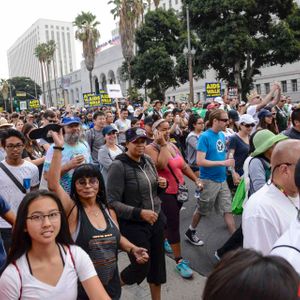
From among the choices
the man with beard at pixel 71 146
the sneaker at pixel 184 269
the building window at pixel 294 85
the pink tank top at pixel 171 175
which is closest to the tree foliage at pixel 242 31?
the building window at pixel 294 85

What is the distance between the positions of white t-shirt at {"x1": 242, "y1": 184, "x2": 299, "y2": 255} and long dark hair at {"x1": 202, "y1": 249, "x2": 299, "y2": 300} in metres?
0.99

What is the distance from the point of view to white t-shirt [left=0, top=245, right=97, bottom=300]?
202 centimetres

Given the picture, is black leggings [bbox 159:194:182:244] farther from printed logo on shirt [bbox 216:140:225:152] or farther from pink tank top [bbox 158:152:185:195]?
printed logo on shirt [bbox 216:140:225:152]

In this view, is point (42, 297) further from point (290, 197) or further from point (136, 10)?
point (136, 10)

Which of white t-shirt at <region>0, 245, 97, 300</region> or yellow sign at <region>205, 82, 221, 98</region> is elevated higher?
yellow sign at <region>205, 82, 221, 98</region>

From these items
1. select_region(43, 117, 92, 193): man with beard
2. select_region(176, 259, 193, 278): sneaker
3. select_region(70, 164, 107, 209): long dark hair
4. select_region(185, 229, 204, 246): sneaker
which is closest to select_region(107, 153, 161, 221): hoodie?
select_region(70, 164, 107, 209): long dark hair

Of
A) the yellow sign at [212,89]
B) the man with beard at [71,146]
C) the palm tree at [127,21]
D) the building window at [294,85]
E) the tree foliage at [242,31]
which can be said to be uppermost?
the palm tree at [127,21]

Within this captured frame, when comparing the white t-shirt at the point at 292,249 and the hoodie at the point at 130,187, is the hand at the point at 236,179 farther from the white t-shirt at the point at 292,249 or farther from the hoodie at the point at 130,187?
the white t-shirt at the point at 292,249

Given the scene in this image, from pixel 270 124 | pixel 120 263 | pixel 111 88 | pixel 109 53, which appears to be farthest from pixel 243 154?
pixel 109 53

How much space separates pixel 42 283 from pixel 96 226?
29.4 inches

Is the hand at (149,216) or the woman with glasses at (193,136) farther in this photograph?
the woman with glasses at (193,136)

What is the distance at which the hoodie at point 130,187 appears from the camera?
3.36 meters

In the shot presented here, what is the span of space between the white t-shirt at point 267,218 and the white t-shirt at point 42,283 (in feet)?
3.05

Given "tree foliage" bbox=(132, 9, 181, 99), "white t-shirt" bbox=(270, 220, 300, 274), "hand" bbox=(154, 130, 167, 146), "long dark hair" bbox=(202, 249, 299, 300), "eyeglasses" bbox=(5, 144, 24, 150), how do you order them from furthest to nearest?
"tree foliage" bbox=(132, 9, 181, 99) → "hand" bbox=(154, 130, 167, 146) → "eyeglasses" bbox=(5, 144, 24, 150) → "white t-shirt" bbox=(270, 220, 300, 274) → "long dark hair" bbox=(202, 249, 299, 300)
